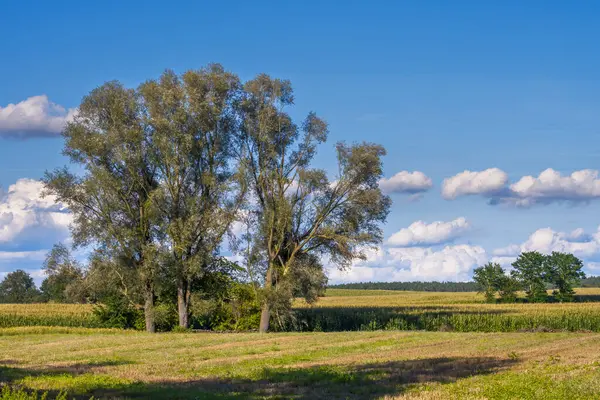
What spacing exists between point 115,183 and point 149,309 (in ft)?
29.3

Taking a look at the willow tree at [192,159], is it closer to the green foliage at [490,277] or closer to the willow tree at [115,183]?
the willow tree at [115,183]

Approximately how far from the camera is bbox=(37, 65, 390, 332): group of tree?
4447 centimetres

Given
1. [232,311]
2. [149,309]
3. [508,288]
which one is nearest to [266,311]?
[232,311]

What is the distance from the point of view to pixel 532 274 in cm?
9919

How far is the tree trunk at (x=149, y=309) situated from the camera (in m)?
46.3

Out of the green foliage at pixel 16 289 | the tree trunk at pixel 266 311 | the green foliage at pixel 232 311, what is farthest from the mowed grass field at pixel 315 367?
the green foliage at pixel 16 289

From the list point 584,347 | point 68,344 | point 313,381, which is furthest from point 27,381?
point 584,347

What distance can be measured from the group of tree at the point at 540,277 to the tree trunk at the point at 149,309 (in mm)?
62282

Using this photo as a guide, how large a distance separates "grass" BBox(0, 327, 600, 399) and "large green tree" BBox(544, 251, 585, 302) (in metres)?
68.5

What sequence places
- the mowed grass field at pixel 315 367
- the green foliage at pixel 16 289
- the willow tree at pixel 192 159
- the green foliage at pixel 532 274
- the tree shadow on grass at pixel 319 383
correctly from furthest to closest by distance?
the green foliage at pixel 16 289
the green foliage at pixel 532 274
the willow tree at pixel 192 159
the mowed grass field at pixel 315 367
the tree shadow on grass at pixel 319 383

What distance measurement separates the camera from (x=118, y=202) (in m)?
45.9

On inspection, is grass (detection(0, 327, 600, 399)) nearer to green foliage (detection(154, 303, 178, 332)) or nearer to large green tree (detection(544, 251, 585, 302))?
green foliage (detection(154, 303, 178, 332))

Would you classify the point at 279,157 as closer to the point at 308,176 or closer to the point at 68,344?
the point at 308,176

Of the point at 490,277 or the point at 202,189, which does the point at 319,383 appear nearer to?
the point at 202,189
